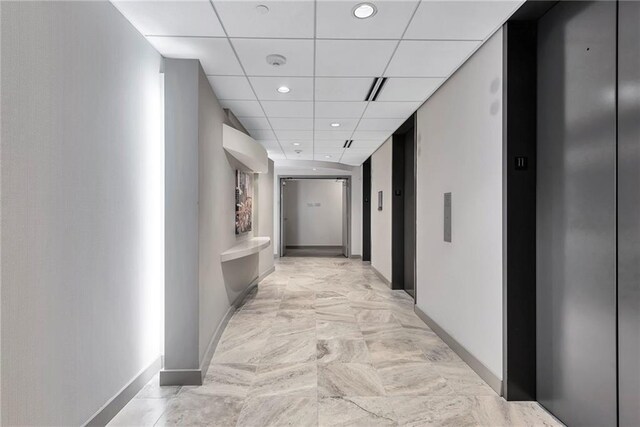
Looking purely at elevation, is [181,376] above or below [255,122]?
below

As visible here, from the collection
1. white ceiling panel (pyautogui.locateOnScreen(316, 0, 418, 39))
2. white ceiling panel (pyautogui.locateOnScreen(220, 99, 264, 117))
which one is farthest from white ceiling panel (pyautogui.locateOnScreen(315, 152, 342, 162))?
white ceiling panel (pyautogui.locateOnScreen(316, 0, 418, 39))

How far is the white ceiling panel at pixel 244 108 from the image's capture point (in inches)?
179

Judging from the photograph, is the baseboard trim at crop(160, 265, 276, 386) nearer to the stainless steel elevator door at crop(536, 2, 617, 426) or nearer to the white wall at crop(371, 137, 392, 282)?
the stainless steel elevator door at crop(536, 2, 617, 426)

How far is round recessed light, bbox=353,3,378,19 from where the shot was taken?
7.85ft

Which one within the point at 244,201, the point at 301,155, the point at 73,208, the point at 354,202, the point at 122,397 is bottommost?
the point at 122,397

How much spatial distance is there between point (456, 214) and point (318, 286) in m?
4.04

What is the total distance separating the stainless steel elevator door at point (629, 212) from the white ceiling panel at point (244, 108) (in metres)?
3.73

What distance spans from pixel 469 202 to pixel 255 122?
3659mm

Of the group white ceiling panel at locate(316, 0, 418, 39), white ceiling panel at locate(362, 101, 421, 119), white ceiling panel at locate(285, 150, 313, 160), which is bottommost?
white ceiling panel at locate(285, 150, 313, 160)

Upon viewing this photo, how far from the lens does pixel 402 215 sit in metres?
6.61

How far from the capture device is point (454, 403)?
2.69m

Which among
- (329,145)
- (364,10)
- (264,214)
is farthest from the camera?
(264,214)

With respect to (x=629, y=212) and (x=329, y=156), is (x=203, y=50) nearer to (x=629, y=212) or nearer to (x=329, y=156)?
(x=629, y=212)

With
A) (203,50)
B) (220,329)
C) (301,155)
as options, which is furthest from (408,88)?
(301,155)
